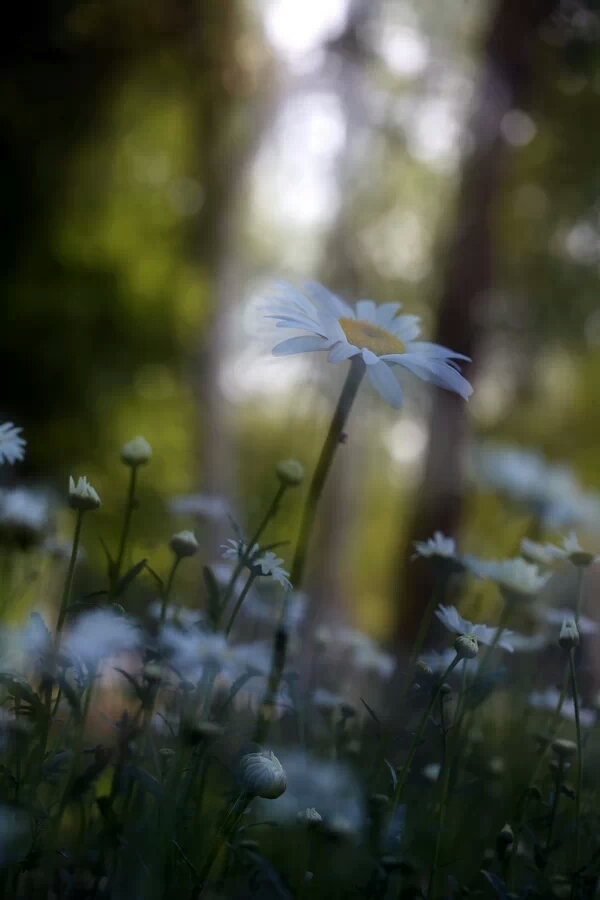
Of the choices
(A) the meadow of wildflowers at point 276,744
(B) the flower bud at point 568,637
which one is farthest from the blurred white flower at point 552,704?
(B) the flower bud at point 568,637

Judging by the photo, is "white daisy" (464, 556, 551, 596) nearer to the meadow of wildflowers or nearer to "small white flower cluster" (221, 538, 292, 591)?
the meadow of wildflowers

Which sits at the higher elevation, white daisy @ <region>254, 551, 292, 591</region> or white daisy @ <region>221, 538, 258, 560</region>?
white daisy @ <region>221, 538, 258, 560</region>

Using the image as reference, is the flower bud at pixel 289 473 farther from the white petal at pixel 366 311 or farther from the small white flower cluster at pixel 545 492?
the small white flower cluster at pixel 545 492

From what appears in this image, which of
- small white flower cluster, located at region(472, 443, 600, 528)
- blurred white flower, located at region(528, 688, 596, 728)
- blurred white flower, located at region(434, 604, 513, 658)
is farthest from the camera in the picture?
small white flower cluster, located at region(472, 443, 600, 528)

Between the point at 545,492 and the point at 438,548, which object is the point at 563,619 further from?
the point at 545,492

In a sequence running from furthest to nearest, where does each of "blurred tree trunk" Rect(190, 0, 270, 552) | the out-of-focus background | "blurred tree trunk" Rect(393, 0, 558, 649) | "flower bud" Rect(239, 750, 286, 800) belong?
"blurred tree trunk" Rect(190, 0, 270, 552)
the out-of-focus background
"blurred tree trunk" Rect(393, 0, 558, 649)
"flower bud" Rect(239, 750, 286, 800)

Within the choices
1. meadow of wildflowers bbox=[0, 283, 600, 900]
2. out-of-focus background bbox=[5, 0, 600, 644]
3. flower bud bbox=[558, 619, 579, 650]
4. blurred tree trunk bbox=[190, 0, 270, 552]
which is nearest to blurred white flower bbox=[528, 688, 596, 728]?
meadow of wildflowers bbox=[0, 283, 600, 900]

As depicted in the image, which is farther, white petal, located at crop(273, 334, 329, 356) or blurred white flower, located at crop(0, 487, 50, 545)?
blurred white flower, located at crop(0, 487, 50, 545)
